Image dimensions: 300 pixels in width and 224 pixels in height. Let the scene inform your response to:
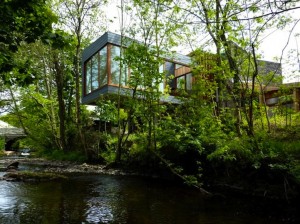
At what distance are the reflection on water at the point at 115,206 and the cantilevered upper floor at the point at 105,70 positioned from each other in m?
7.83

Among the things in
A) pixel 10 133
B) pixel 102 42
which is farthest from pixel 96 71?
pixel 10 133

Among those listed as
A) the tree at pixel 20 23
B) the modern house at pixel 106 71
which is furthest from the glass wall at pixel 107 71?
the tree at pixel 20 23

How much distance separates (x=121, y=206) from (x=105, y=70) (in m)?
13.1

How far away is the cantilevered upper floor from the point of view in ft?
60.9

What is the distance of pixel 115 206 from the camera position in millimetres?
7184

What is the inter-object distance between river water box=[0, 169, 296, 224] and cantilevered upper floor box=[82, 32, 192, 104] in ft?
25.7

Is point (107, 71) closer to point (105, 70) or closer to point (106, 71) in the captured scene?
point (106, 71)

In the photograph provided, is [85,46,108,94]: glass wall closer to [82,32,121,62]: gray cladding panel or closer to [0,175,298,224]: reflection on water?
[82,32,121,62]: gray cladding panel

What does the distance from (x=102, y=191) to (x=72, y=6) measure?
13109 millimetres

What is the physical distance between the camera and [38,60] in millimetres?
20844

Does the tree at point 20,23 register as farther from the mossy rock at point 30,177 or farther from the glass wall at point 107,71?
the glass wall at point 107,71

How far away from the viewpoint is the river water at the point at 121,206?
6.06 meters

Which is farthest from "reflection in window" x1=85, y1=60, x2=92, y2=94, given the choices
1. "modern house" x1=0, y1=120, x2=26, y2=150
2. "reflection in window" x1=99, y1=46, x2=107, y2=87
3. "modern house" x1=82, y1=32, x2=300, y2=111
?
"modern house" x1=0, y1=120, x2=26, y2=150

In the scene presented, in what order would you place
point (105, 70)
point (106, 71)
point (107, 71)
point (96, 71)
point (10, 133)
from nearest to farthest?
point (107, 71) < point (106, 71) < point (105, 70) < point (96, 71) < point (10, 133)
